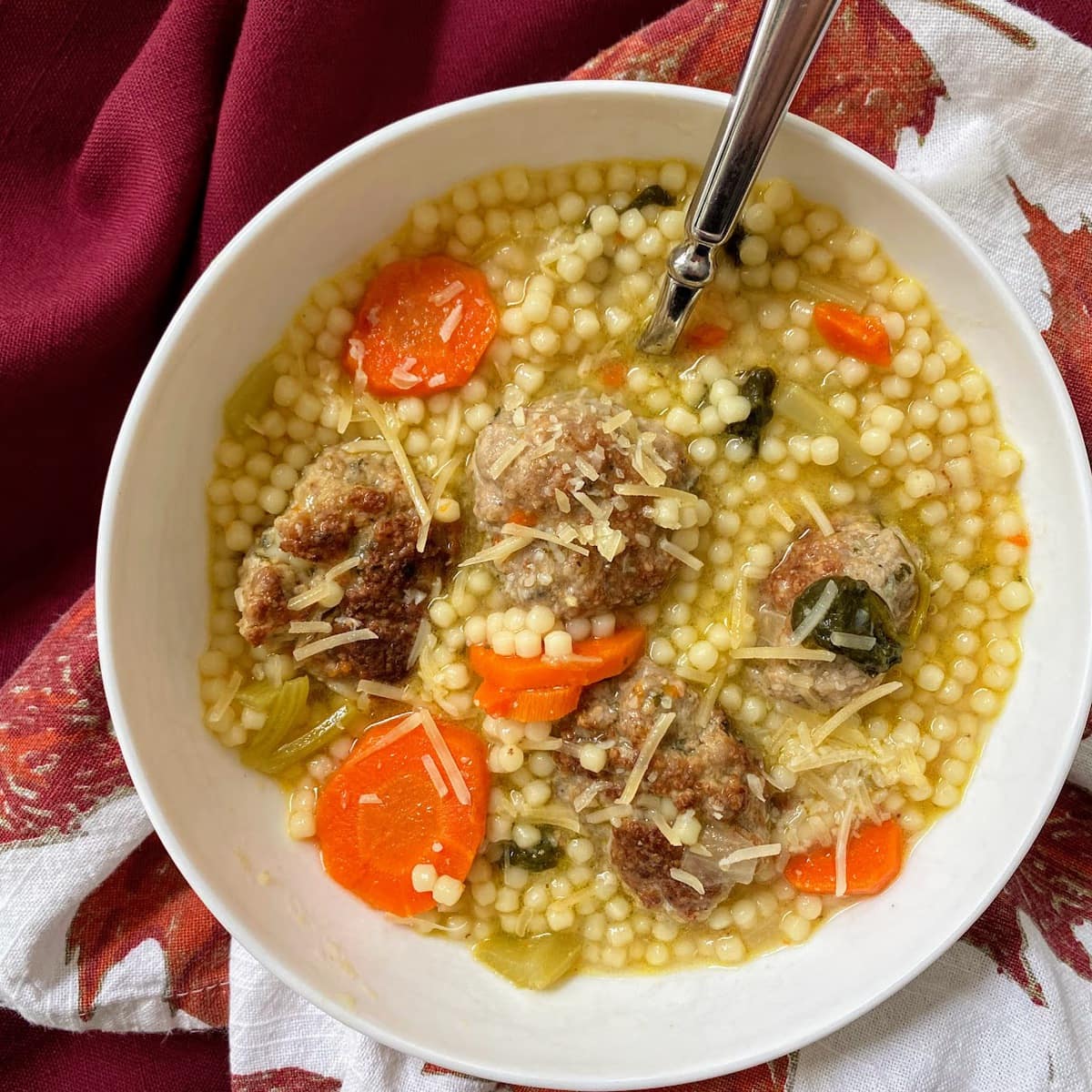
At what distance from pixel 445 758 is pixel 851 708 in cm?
122

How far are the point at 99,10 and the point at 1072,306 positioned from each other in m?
3.47

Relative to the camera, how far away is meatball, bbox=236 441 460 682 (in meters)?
2.95

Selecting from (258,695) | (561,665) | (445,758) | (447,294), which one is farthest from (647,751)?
(447,294)

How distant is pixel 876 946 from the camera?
3148 millimetres

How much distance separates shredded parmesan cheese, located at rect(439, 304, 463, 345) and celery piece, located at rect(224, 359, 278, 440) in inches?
21.2

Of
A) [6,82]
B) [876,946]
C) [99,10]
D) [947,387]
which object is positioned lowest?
[876,946]

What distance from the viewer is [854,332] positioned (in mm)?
3031

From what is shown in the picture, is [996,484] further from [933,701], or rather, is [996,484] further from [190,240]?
[190,240]

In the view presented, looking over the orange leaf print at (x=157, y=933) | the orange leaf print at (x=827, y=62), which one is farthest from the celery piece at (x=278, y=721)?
the orange leaf print at (x=827, y=62)

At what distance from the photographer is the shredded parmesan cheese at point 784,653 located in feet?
9.42

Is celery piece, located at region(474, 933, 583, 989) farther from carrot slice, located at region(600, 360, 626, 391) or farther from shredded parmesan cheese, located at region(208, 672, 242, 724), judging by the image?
carrot slice, located at region(600, 360, 626, 391)

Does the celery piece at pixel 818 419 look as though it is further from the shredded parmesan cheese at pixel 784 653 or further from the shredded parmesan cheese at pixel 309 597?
the shredded parmesan cheese at pixel 309 597

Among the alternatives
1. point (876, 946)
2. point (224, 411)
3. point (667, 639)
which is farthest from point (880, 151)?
point (876, 946)

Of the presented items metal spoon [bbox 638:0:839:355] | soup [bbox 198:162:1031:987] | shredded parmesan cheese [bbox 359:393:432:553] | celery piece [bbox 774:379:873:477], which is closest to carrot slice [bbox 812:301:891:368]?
soup [bbox 198:162:1031:987]
